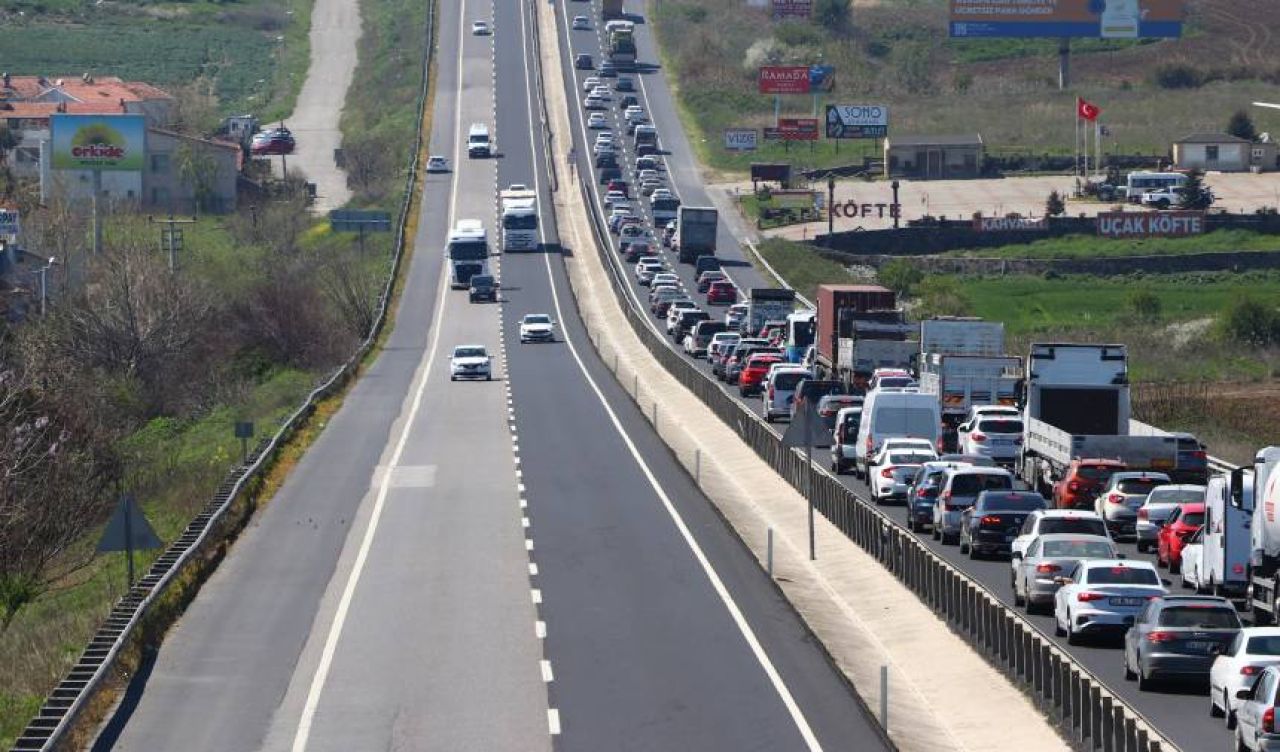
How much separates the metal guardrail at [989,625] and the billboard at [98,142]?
86526mm

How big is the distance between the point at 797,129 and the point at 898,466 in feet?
365

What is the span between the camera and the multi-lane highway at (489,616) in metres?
26.5

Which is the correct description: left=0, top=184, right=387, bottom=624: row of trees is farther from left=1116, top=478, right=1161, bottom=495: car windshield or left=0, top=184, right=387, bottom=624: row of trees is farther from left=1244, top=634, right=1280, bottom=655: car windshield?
left=1244, top=634, right=1280, bottom=655: car windshield

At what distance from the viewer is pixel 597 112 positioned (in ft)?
531

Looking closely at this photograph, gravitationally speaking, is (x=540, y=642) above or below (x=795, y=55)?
below

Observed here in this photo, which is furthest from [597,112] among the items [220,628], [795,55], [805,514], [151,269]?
[220,628]

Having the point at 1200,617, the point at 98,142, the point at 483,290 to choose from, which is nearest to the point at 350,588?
the point at 1200,617

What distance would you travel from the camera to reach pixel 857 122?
500 ft

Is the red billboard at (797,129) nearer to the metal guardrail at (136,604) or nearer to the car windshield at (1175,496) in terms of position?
the metal guardrail at (136,604)

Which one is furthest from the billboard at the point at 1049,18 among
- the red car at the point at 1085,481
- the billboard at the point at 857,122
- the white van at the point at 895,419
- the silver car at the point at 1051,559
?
the silver car at the point at 1051,559

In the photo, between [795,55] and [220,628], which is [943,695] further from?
[795,55]

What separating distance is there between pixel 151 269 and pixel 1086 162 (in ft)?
224

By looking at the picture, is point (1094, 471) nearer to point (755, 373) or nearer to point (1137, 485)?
point (1137, 485)

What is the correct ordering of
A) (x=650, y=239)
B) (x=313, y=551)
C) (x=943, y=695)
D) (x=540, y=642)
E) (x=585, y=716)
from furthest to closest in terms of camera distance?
(x=650, y=239) < (x=313, y=551) < (x=540, y=642) < (x=943, y=695) < (x=585, y=716)
